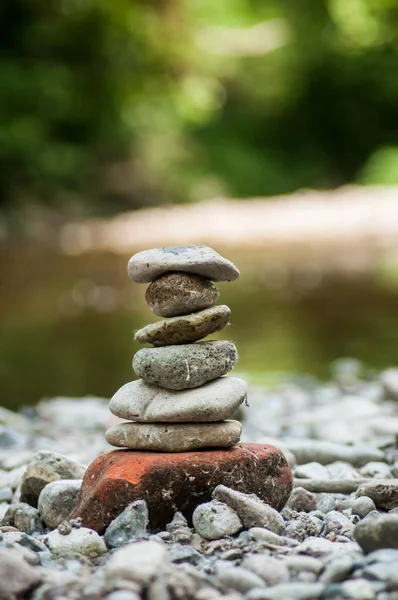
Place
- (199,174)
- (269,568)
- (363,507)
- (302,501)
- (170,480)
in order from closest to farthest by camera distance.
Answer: (269,568) < (170,480) < (363,507) < (302,501) < (199,174)

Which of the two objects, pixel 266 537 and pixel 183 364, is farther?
pixel 183 364

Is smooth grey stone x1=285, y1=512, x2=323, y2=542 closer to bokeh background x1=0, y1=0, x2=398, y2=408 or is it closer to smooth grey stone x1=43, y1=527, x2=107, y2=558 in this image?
smooth grey stone x1=43, y1=527, x2=107, y2=558

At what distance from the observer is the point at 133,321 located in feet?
26.6

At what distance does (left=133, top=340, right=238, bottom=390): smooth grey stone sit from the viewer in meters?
3.05

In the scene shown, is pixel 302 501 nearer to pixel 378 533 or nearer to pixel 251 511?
pixel 251 511

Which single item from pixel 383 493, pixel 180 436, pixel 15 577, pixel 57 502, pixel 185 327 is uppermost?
pixel 185 327

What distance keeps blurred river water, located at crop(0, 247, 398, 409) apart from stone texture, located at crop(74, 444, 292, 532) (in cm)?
305

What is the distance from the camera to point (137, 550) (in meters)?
2.32

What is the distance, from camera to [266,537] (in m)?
2.63

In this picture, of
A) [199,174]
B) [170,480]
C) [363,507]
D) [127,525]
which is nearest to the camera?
[127,525]

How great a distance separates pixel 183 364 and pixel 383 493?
810mm

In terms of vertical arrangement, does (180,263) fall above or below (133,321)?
below

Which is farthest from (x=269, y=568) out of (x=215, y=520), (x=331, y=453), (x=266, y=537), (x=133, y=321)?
(x=133, y=321)

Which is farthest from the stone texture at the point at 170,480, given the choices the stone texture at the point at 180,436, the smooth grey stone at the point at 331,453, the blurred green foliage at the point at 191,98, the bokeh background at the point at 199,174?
the blurred green foliage at the point at 191,98
